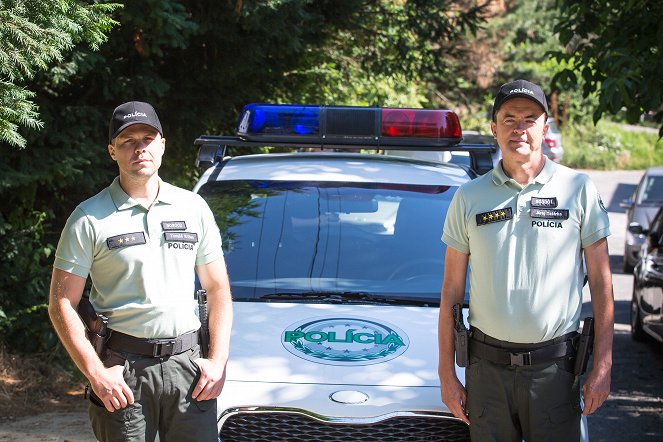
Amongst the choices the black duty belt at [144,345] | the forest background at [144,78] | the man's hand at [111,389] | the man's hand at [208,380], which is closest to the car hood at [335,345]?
the man's hand at [208,380]

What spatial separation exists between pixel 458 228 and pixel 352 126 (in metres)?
2.11

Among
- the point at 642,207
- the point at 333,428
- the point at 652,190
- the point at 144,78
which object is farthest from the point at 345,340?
the point at 652,190

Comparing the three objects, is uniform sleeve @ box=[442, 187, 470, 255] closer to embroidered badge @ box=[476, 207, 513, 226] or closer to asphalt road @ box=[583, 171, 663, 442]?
embroidered badge @ box=[476, 207, 513, 226]

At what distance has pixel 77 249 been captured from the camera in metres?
3.37

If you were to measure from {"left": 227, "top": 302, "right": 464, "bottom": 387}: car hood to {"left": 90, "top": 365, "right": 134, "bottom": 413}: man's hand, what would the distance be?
0.51 m

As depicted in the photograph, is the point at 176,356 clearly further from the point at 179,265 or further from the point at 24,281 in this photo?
the point at 24,281

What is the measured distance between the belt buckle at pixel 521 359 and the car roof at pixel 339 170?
6.40 ft

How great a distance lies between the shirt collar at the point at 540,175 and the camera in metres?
3.50

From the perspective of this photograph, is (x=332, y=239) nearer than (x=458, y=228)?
No

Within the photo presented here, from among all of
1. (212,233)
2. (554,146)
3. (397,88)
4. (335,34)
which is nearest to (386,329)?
(212,233)

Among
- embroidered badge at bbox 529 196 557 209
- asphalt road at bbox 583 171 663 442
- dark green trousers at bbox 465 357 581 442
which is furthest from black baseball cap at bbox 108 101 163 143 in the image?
asphalt road at bbox 583 171 663 442

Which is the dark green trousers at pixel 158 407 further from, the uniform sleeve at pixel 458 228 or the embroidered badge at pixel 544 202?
the embroidered badge at pixel 544 202

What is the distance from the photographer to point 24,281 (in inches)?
276

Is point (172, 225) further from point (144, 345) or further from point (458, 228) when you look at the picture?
point (458, 228)
